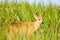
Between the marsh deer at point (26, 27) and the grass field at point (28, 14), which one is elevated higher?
the grass field at point (28, 14)

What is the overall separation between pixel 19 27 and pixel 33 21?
805mm

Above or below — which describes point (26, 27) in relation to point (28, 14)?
below

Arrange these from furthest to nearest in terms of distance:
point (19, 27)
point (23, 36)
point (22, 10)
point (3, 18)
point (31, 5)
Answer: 1. point (31, 5)
2. point (22, 10)
3. point (3, 18)
4. point (19, 27)
5. point (23, 36)

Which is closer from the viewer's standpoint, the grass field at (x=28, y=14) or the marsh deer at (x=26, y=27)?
the marsh deer at (x=26, y=27)

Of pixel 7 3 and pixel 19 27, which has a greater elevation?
pixel 7 3

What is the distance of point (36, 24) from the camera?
4.25 meters

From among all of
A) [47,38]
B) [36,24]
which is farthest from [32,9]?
[47,38]

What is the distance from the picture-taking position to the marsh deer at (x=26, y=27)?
3.51 meters

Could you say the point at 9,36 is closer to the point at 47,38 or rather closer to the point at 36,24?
the point at 47,38

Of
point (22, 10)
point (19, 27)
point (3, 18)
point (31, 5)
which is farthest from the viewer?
point (31, 5)

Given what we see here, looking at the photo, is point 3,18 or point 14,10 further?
point 14,10

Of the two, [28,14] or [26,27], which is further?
[28,14]

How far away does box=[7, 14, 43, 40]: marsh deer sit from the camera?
3509mm

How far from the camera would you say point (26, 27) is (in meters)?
3.90
